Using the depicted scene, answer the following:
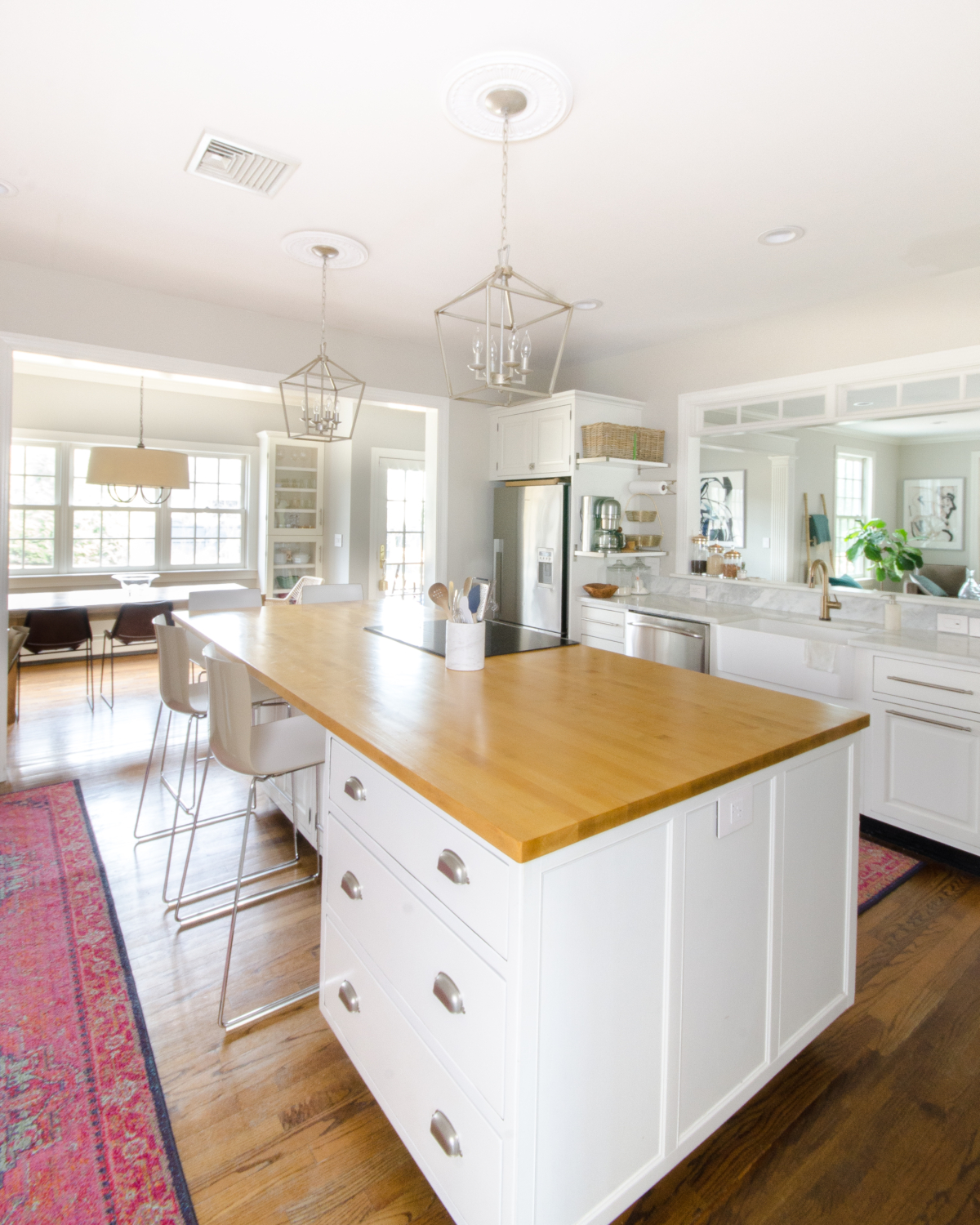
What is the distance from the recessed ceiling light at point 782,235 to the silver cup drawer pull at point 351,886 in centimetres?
288

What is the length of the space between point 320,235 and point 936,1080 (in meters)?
3.53

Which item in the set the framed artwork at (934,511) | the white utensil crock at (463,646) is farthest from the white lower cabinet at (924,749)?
the white utensil crock at (463,646)

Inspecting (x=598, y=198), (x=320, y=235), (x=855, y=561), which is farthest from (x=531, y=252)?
(x=855, y=561)

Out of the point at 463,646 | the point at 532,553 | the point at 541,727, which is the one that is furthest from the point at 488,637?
the point at 532,553

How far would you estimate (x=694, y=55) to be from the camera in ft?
5.91

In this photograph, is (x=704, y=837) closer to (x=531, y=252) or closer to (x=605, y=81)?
(x=605, y=81)

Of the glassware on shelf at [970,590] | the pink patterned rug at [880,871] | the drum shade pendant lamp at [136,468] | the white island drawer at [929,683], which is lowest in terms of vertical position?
the pink patterned rug at [880,871]

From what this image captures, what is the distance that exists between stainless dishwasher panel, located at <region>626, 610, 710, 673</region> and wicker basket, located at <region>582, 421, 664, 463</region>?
1.04m

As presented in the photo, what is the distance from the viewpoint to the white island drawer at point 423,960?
3.70 feet

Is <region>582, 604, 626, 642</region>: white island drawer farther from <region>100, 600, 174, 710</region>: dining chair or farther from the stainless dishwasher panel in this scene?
<region>100, 600, 174, 710</region>: dining chair

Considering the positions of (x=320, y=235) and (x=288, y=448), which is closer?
(x=320, y=235)

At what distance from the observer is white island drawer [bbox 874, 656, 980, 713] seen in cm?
268

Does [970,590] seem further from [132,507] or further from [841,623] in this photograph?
[132,507]

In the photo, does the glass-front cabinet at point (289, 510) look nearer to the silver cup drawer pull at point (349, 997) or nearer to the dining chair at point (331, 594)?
the dining chair at point (331, 594)
